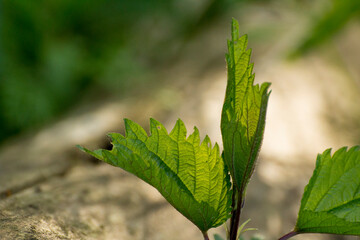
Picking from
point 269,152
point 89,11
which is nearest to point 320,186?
point 269,152

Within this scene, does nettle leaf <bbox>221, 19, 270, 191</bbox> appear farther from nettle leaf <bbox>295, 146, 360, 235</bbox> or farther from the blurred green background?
the blurred green background

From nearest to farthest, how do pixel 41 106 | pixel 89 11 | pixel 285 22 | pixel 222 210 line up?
pixel 222 210 < pixel 41 106 < pixel 89 11 < pixel 285 22

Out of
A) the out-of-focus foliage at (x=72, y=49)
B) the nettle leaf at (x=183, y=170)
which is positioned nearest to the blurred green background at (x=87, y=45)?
the out-of-focus foliage at (x=72, y=49)

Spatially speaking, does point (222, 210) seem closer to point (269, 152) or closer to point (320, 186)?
point (320, 186)

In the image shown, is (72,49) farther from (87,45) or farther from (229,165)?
(229,165)

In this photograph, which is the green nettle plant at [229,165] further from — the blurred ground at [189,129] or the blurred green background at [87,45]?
the blurred green background at [87,45]

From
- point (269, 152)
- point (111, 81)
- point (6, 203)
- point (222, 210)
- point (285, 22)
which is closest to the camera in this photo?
point (222, 210)

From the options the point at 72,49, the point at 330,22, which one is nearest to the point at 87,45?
the point at 72,49
